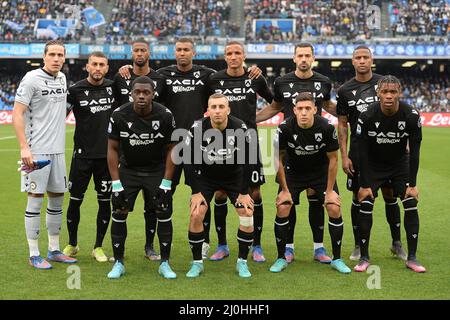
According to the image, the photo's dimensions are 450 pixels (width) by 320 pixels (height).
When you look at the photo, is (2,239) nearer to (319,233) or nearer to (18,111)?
(18,111)

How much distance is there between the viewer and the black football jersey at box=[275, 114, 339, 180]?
24.4ft

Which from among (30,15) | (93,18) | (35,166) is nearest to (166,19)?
(93,18)

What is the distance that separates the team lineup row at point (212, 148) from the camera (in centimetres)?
710

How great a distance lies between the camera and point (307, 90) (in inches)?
314

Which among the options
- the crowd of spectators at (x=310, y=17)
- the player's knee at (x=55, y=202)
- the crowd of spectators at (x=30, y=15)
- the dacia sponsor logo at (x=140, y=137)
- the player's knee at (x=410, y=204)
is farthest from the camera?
the crowd of spectators at (x=30, y=15)

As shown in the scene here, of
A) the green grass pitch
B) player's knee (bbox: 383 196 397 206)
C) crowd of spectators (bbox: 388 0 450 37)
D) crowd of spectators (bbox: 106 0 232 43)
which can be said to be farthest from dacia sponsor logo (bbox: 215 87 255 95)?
crowd of spectators (bbox: 388 0 450 37)

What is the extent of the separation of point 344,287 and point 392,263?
4.50 ft

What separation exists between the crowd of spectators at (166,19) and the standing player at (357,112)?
38.8 meters

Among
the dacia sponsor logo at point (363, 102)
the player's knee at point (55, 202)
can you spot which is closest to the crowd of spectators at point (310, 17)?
the dacia sponsor logo at point (363, 102)

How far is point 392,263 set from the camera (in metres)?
7.67

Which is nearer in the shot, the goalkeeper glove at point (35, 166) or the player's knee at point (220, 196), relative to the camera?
the goalkeeper glove at point (35, 166)

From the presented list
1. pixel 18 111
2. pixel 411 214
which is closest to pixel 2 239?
pixel 18 111

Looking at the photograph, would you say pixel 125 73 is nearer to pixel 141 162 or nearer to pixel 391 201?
pixel 141 162

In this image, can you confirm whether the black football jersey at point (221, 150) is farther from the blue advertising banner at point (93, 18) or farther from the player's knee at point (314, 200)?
the blue advertising banner at point (93, 18)
